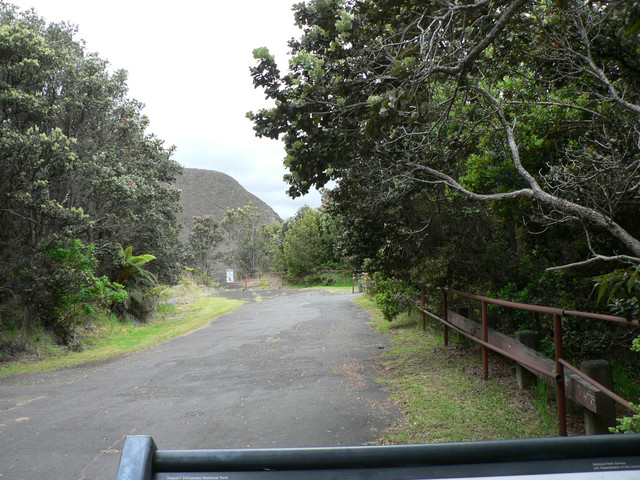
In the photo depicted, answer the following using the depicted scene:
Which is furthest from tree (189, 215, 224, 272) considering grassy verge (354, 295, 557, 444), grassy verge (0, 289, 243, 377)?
grassy verge (354, 295, 557, 444)

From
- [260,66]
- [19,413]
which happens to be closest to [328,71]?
[260,66]

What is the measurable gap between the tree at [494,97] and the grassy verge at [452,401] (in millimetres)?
1830

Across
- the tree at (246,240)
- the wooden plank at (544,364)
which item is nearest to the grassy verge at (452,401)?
the wooden plank at (544,364)

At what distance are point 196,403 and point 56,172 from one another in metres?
7.85

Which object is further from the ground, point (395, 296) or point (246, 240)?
point (246, 240)

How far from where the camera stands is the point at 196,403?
682 cm

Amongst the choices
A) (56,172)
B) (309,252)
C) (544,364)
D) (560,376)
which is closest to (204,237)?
(309,252)

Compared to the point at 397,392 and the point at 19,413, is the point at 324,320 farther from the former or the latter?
the point at 19,413

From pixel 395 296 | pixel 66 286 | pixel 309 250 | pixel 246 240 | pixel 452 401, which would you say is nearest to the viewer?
pixel 452 401

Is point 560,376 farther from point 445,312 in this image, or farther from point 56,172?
point 56,172

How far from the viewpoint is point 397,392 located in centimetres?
683

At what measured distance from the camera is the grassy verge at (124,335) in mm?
10875

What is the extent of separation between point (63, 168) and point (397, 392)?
31.1 ft

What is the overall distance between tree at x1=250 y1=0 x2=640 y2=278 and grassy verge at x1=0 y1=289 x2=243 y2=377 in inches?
302
